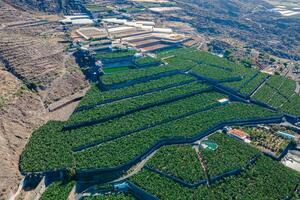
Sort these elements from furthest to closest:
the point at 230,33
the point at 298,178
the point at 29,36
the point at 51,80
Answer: the point at 230,33
the point at 29,36
the point at 51,80
the point at 298,178

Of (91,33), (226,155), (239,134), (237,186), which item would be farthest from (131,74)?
(237,186)

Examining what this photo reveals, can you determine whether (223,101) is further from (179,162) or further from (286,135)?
(179,162)

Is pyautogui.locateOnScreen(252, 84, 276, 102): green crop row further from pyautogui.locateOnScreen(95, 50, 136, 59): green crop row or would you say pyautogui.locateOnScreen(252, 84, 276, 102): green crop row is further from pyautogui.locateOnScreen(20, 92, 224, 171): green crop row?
pyautogui.locateOnScreen(95, 50, 136, 59): green crop row

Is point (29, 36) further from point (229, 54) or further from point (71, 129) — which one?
point (229, 54)

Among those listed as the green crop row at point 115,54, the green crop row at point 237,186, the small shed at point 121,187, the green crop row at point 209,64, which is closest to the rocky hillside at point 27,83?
the green crop row at point 115,54

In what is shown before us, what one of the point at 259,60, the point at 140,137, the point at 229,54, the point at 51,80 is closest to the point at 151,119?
the point at 140,137
